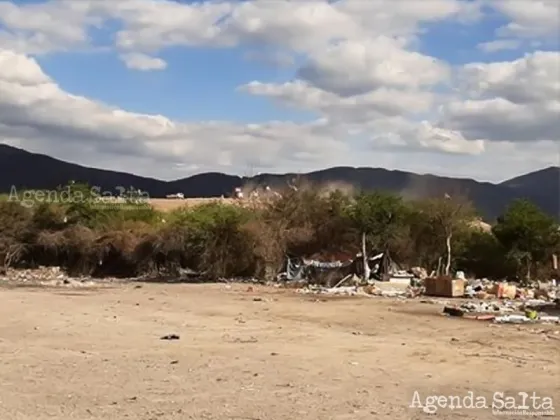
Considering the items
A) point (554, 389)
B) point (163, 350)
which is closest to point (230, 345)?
point (163, 350)

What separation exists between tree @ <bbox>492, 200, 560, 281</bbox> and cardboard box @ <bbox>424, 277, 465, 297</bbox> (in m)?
7.07

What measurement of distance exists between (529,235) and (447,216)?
4467mm

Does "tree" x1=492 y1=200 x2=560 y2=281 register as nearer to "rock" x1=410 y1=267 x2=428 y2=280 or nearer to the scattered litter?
"rock" x1=410 y1=267 x2=428 y2=280

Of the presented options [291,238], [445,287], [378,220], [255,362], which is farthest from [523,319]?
[291,238]

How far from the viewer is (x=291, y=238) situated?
42.6 meters

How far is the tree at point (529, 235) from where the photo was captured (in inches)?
1487

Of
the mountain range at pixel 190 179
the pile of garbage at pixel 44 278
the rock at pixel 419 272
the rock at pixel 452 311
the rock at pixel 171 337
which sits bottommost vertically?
the pile of garbage at pixel 44 278

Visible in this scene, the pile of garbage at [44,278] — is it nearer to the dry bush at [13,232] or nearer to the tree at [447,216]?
the dry bush at [13,232]

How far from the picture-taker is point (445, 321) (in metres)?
22.5

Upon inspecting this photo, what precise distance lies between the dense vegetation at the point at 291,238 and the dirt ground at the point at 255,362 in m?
14.9

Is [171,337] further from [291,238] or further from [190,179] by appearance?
[190,179]

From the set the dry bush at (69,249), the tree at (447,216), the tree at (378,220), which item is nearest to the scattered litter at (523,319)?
the tree at (378,220)

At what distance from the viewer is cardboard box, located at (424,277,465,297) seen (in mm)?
31438

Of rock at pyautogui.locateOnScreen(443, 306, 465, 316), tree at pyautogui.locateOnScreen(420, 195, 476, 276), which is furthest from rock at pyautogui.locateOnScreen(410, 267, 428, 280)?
rock at pyautogui.locateOnScreen(443, 306, 465, 316)
